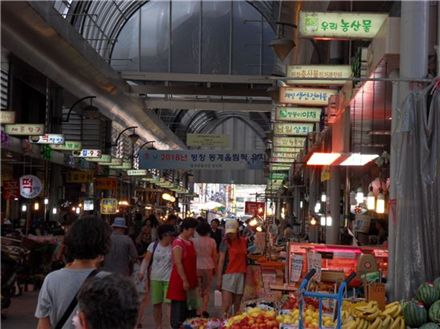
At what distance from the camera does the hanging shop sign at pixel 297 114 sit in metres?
18.4

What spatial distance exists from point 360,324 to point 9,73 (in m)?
14.4

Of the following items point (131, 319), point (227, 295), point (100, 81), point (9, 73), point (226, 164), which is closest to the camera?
point (131, 319)

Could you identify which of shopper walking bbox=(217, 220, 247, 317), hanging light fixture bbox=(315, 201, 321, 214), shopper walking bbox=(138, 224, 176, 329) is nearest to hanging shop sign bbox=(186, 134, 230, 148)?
hanging light fixture bbox=(315, 201, 321, 214)

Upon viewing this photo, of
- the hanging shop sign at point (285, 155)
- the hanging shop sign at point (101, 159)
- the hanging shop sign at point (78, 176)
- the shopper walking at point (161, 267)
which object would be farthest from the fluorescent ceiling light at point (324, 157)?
the hanging shop sign at point (285, 155)

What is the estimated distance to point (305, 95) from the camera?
1566 centimetres

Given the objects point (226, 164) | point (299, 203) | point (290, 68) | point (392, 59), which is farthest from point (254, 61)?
point (392, 59)

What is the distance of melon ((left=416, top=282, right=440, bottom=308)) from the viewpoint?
7.62 meters

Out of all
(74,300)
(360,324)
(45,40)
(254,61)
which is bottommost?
(360,324)

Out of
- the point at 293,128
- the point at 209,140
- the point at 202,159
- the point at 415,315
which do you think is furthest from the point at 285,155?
the point at 415,315

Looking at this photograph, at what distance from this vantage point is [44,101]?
24578mm

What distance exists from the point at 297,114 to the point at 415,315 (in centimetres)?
1145

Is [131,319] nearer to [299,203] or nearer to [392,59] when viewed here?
[392,59]

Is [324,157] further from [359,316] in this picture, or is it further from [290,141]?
[290,141]

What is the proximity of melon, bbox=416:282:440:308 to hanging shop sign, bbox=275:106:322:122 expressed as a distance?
10696 mm
